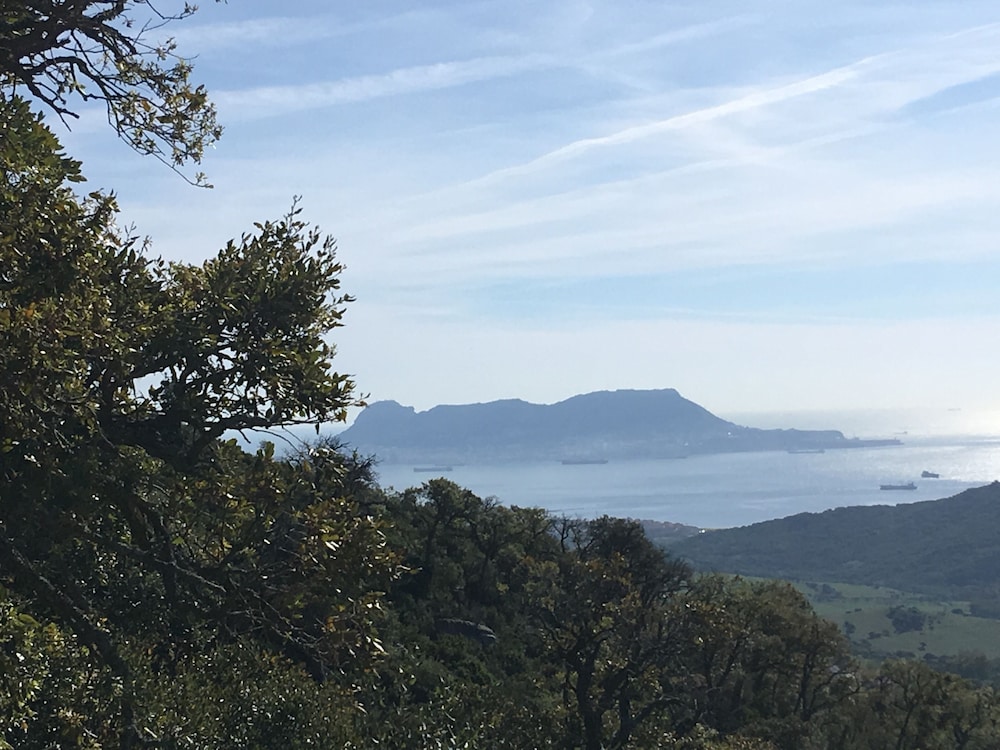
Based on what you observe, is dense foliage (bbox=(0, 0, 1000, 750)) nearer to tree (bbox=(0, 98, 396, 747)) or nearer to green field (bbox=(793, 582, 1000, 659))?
tree (bbox=(0, 98, 396, 747))

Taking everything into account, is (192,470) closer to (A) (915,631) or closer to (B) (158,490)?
(B) (158,490)

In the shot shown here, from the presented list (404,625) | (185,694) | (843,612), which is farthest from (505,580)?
(843,612)

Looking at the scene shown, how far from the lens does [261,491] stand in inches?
402

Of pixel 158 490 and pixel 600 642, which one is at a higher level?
pixel 158 490

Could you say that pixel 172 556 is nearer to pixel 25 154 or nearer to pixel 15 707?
pixel 15 707

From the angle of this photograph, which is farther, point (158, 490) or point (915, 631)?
point (915, 631)

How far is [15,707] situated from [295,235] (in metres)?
6.73

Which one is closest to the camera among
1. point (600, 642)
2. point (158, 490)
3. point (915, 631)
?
point (158, 490)

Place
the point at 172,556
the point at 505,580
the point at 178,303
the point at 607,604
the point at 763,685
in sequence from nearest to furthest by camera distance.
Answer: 1. the point at 172,556
2. the point at 178,303
3. the point at 607,604
4. the point at 763,685
5. the point at 505,580

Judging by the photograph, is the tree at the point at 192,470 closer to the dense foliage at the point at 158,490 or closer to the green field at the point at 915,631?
the dense foliage at the point at 158,490

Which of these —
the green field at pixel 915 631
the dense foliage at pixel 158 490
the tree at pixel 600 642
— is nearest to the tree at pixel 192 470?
the dense foliage at pixel 158 490

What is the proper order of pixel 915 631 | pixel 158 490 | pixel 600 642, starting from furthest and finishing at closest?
pixel 915 631 → pixel 600 642 → pixel 158 490

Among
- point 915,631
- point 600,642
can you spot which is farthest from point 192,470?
point 915,631

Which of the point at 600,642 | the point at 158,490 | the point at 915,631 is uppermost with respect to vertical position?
the point at 158,490
